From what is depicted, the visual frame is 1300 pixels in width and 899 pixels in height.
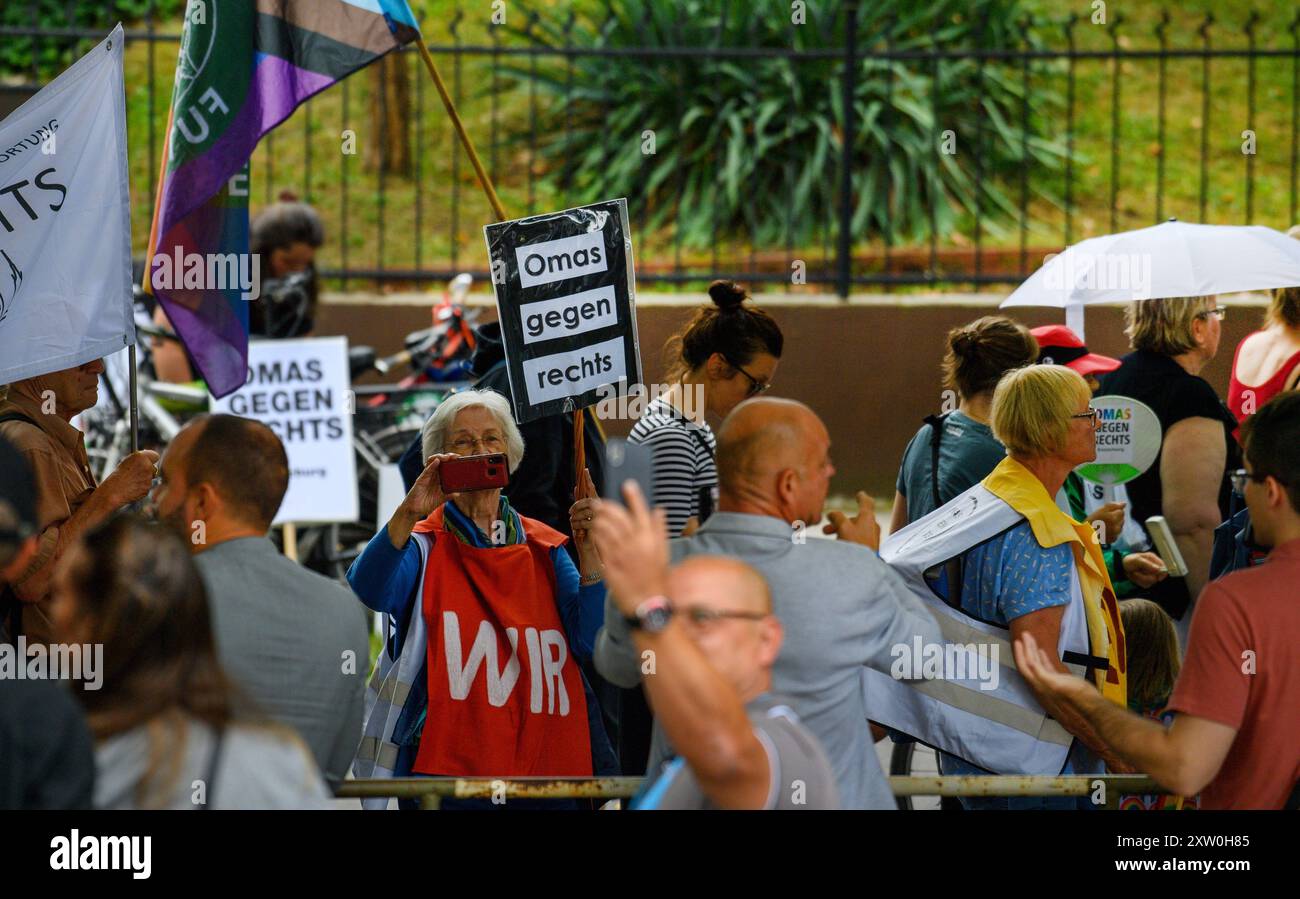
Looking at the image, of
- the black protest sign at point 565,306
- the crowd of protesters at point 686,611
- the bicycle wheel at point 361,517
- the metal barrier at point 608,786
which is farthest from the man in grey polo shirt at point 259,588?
the bicycle wheel at point 361,517

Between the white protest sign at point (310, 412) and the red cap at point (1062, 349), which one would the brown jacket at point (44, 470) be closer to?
the red cap at point (1062, 349)

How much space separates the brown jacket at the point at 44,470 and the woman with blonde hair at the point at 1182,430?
345cm

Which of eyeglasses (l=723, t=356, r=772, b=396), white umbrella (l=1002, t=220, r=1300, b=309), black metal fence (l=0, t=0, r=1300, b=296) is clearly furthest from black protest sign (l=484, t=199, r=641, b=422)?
black metal fence (l=0, t=0, r=1300, b=296)

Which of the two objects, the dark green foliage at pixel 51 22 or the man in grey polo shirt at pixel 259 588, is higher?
the dark green foliage at pixel 51 22

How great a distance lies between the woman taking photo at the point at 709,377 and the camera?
504cm

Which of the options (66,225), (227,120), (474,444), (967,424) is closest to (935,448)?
(967,424)

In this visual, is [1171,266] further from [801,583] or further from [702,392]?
[801,583]

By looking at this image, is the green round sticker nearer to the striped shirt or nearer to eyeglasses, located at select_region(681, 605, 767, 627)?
the striped shirt

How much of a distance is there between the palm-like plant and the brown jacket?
757 centimetres

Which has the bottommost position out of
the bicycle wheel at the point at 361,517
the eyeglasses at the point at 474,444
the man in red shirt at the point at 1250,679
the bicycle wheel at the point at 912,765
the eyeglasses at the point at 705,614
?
the bicycle wheel at the point at 912,765

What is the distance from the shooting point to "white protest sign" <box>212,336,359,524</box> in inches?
353

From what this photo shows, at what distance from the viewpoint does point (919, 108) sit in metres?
12.4
